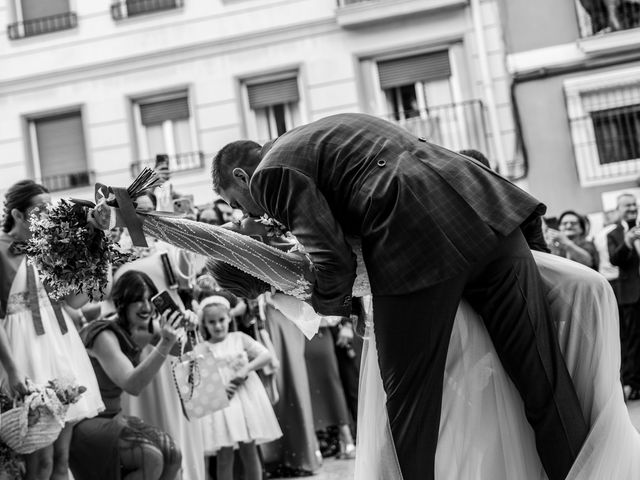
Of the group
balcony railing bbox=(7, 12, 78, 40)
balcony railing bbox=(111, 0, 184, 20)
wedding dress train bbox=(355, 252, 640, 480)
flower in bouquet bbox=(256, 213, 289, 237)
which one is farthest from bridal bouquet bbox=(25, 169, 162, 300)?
balcony railing bbox=(7, 12, 78, 40)

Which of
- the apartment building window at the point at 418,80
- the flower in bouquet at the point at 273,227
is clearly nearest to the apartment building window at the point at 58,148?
the apartment building window at the point at 418,80

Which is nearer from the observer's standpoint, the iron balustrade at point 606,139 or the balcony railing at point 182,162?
the iron balustrade at point 606,139

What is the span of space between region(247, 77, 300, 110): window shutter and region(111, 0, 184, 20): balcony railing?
6.99 feet

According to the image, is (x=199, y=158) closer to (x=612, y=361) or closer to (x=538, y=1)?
(x=538, y=1)

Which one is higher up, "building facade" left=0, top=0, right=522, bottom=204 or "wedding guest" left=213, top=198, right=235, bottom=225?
"building facade" left=0, top=0, right=522, bottom=204

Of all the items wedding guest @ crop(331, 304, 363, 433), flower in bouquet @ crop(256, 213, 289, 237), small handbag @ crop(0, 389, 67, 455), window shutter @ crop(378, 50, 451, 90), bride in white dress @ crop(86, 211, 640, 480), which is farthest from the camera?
window shutter @ crop(378, 50, 451, 90)

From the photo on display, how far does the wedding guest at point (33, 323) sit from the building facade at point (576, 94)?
1110cm

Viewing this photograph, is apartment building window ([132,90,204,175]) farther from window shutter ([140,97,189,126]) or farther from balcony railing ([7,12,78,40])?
balcony railing ([7,12,78,40])

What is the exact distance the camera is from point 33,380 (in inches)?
222

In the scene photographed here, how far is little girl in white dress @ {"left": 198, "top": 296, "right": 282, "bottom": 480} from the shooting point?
6992mm

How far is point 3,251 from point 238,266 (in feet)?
8.01

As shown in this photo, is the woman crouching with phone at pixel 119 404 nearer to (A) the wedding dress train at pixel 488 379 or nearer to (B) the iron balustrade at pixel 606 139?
(A) the wedding dress train at pixel 488 379

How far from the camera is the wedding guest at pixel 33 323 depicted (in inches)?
222

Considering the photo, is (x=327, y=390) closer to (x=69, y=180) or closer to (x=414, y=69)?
(x=414, y=69)
